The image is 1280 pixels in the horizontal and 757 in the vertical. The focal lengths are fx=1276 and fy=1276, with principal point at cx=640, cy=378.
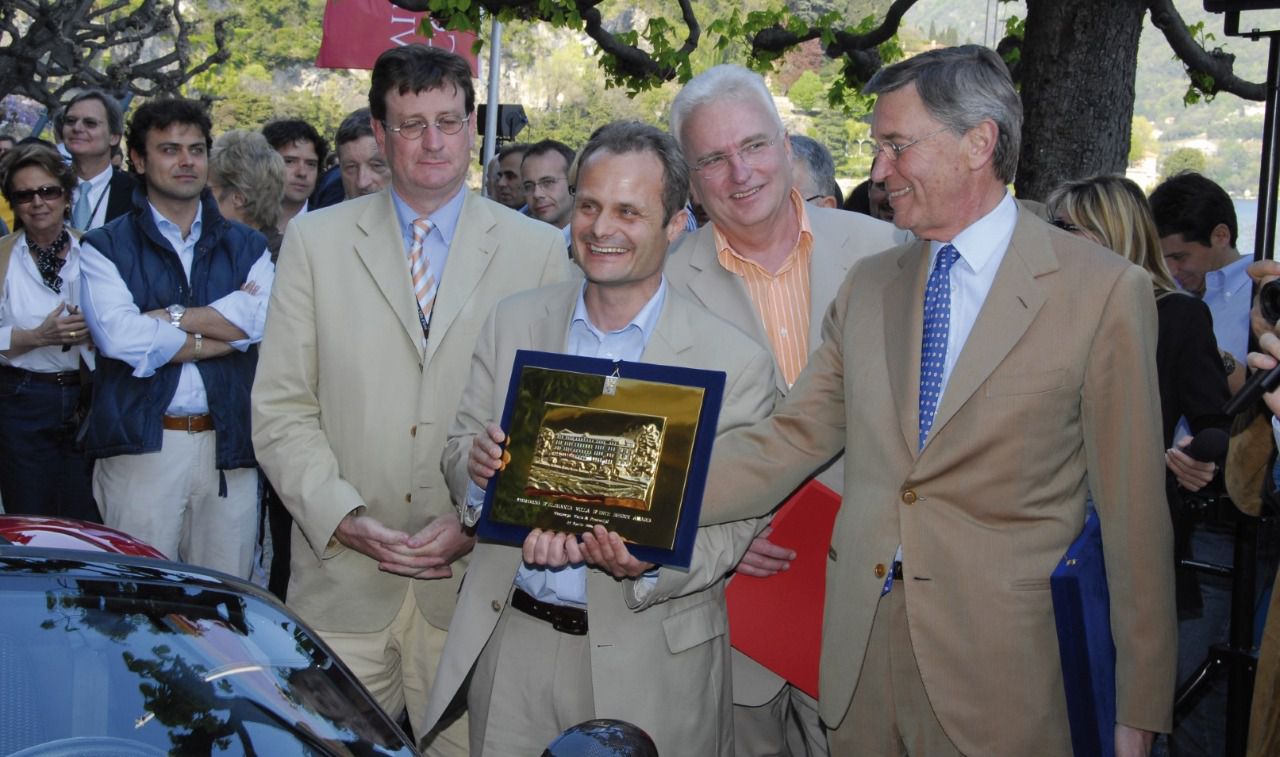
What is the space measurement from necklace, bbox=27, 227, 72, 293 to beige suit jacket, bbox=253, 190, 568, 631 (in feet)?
9.61

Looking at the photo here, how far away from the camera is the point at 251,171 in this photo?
6883 millimetres

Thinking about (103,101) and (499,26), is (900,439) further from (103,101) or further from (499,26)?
(499,26)

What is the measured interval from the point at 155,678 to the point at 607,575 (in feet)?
4.38

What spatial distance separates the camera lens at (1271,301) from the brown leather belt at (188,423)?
3.97 meters

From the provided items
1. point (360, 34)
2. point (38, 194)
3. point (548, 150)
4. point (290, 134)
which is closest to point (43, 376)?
point (38, 194)

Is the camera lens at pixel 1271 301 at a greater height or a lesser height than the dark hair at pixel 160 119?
lesser

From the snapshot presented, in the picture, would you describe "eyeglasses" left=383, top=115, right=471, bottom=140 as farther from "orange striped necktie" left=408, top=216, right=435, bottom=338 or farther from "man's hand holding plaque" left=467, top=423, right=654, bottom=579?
"man's hand holding plaque" left=467, top=423, right=654, bottom=579

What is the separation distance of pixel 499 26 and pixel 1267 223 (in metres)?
12.5

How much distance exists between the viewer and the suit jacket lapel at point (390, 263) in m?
4.04

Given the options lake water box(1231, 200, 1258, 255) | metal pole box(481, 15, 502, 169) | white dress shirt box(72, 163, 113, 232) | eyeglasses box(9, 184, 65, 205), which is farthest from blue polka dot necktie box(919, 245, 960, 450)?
metal pole box(481, 15, 502, 169)

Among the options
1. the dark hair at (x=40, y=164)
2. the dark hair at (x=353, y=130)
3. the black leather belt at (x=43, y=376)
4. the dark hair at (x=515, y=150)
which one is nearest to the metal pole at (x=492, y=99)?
the dark hair at (x=515, y=150)

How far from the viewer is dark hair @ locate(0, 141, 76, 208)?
21.4ft

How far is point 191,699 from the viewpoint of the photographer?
2.23 metres

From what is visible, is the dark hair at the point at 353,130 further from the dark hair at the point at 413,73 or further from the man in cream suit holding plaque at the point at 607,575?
the man in cream suit holding plaque at the point at 607,575
